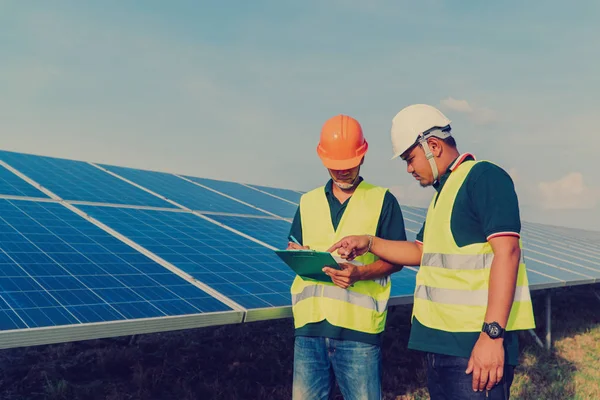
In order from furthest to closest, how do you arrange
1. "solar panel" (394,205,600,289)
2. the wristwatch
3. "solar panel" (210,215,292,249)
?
"solar panel" (394,205,600,289) < "solar panel" (210,215,292,249) < the wristwatch

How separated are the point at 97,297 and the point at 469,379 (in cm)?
304

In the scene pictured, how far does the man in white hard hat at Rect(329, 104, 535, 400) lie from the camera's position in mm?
3053

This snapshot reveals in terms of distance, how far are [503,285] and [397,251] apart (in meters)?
1.02

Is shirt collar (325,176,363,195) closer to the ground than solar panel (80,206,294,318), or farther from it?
farther from it

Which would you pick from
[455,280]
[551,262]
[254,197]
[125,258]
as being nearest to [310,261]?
[455,280]

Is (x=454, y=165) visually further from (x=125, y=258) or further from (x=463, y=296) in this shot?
(x=125, y=258)

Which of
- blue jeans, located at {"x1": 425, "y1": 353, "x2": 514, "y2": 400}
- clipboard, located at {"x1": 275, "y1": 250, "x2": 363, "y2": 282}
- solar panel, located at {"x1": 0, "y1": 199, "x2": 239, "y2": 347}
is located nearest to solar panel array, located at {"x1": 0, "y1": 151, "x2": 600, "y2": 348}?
solar panel, located at {"x1": 0, "y1": 199, "x2": 239, "y2": 347}

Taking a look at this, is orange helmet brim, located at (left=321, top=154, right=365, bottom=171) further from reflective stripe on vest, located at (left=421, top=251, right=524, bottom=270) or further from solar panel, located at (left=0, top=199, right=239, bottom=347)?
solar panel, located at (left=0, top=199, right=239, bottom=347)

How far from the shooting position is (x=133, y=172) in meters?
11.2

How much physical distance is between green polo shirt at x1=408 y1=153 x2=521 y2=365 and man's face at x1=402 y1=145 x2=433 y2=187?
0.16 meters

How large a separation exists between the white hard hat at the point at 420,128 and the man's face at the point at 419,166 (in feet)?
0.11

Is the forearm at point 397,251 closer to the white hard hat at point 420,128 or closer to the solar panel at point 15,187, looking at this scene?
the white hard hat at point 420,128

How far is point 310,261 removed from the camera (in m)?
3.76

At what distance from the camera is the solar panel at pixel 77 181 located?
26.5 ft
